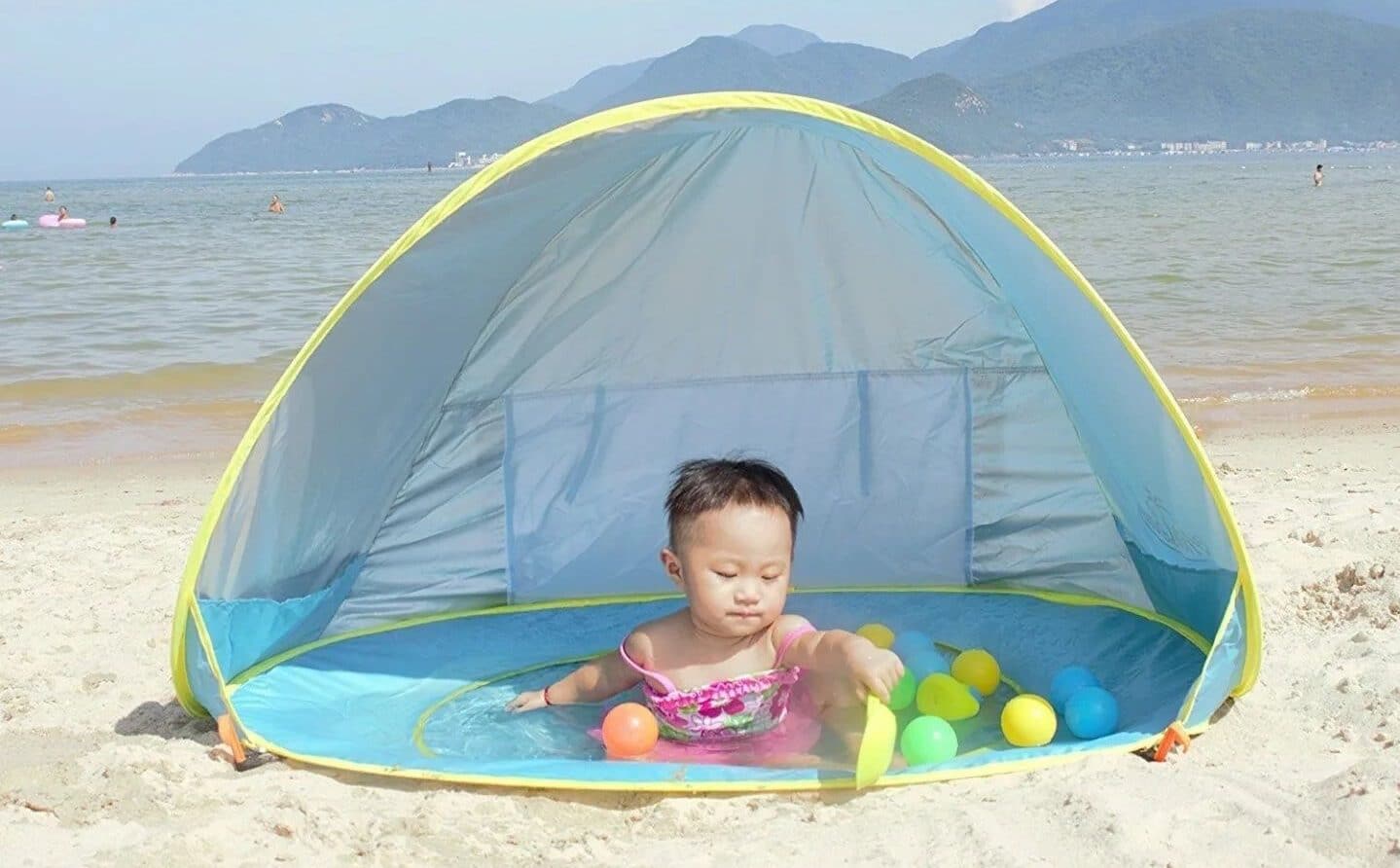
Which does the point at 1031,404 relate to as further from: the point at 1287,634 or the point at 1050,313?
the point at 1287,634

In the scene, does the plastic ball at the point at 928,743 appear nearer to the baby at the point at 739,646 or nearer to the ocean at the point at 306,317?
the baby at the point at 739,646

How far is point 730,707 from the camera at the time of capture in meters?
3.17

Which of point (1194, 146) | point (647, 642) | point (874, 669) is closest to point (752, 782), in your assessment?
point (874, 669)

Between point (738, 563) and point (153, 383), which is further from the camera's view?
point (153, 383)

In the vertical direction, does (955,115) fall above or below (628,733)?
above

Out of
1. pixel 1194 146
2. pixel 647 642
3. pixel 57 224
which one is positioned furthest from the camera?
pixel 1194 146

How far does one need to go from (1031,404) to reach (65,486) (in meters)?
4.60

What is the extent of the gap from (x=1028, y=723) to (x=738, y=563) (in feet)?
2.43

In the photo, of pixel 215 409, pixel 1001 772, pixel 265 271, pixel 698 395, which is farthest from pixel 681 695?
pixel 265 271

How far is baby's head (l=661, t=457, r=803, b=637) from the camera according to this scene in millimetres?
3041

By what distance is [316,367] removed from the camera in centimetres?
318

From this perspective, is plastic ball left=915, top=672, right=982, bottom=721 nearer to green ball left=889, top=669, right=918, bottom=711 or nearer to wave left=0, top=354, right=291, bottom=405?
green ball left=889, top=669, right=918, bottom=711

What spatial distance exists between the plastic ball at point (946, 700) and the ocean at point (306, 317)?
176 inches

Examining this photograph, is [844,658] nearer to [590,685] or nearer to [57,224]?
[590,685]
